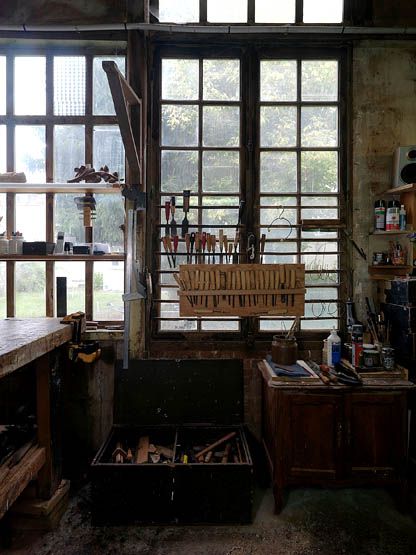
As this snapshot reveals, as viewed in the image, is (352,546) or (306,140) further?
(306,140)

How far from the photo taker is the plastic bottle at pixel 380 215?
3090 millimetres

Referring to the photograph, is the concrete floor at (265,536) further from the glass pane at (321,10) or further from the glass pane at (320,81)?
the glass pane at (321,10)

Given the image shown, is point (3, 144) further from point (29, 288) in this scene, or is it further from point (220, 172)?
point (220, 172)

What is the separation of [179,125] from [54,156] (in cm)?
109

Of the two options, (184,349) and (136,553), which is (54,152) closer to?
(184,349)

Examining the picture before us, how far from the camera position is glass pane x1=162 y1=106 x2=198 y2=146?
10.8 feet

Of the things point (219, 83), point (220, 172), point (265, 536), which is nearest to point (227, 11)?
point (219, 83)

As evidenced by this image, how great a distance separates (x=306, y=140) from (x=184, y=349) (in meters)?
2.01

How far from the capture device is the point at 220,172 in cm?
329

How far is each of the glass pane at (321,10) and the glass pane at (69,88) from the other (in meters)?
1.92

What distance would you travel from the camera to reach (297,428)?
104 inches

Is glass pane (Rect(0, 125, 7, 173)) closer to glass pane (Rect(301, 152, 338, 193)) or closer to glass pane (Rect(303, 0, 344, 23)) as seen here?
glass pane (Rect(301, 152, 338, 193))

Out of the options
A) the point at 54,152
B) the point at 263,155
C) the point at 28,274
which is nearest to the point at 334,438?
the point at 263,155

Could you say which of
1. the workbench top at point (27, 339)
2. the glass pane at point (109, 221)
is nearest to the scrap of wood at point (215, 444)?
the workbench top at point (27, 339)
